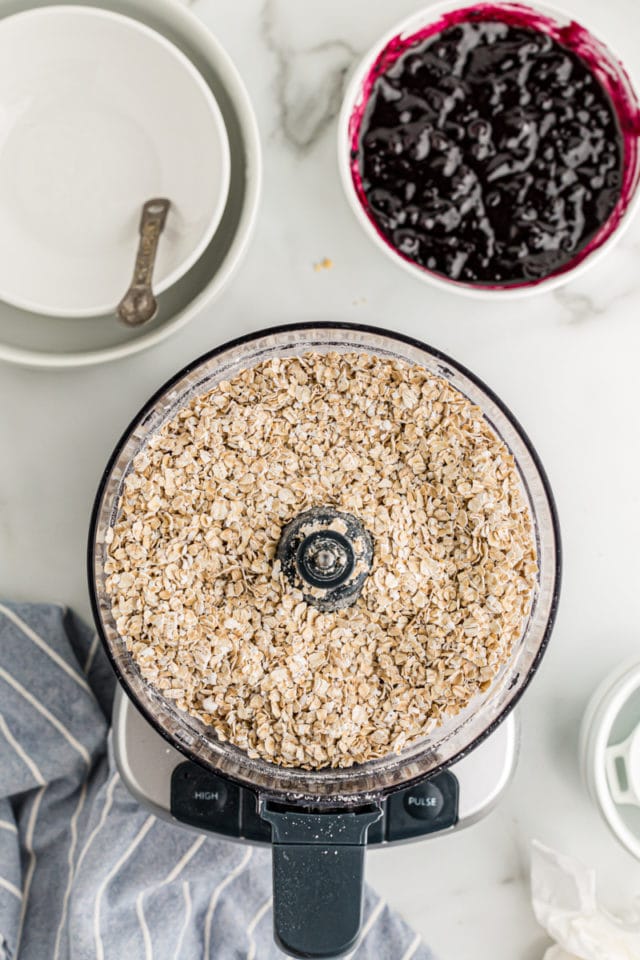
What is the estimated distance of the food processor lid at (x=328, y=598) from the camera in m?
0.87

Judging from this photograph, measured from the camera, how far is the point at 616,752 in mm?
1061

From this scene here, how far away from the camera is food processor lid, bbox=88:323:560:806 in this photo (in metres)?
0.87

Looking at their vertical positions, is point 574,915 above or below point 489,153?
below

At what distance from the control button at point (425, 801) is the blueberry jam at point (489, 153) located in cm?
52

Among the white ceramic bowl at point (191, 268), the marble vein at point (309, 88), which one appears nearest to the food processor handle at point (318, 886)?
the white ceramic bowl at point (191, 268)

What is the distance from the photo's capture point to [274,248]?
3.57 feet

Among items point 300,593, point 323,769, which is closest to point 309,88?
point 300,593

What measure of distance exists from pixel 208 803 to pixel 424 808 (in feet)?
0.70

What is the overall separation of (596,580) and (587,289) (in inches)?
13.0

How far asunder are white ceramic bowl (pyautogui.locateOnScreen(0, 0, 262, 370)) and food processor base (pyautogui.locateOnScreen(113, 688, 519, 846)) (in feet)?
1.21

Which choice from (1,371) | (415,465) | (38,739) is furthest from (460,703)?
(1,371)

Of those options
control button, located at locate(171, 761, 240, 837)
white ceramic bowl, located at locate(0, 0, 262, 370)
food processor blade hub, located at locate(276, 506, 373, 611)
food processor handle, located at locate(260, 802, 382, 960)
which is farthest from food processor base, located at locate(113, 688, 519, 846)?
white ceramic bowl, located at locate(0, 0, 262, 370)

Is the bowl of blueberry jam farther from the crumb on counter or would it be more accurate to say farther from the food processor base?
the food processor base

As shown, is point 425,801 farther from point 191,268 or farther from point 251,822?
point 191,268
